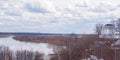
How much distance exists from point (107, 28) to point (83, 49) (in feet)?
53.6

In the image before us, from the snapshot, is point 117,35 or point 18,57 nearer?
point 18,57

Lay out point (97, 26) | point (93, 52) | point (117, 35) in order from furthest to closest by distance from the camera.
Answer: point (97, 26)
point (117, 35)
point (93, 52)

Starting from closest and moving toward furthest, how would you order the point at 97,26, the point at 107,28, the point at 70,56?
1. the point at 70,56
2. the point at 107,28
3. the point at 97,26

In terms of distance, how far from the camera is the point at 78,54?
48.3 meters

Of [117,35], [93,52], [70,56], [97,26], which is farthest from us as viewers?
[97,26]

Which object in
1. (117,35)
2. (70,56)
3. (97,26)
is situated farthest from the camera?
(97,26)

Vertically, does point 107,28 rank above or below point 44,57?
above

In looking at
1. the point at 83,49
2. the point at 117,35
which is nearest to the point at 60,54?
the point at 83,49

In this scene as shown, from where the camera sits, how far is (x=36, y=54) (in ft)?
179

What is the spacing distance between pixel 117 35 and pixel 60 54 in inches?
1078

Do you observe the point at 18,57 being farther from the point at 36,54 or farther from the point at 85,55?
the point at 85,55

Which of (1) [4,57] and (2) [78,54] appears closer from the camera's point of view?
(2) [78,54]

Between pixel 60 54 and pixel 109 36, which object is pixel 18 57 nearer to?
Answer: pixel 60 54

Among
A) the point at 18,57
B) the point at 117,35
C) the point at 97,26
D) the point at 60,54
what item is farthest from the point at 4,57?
the point at 97,26
